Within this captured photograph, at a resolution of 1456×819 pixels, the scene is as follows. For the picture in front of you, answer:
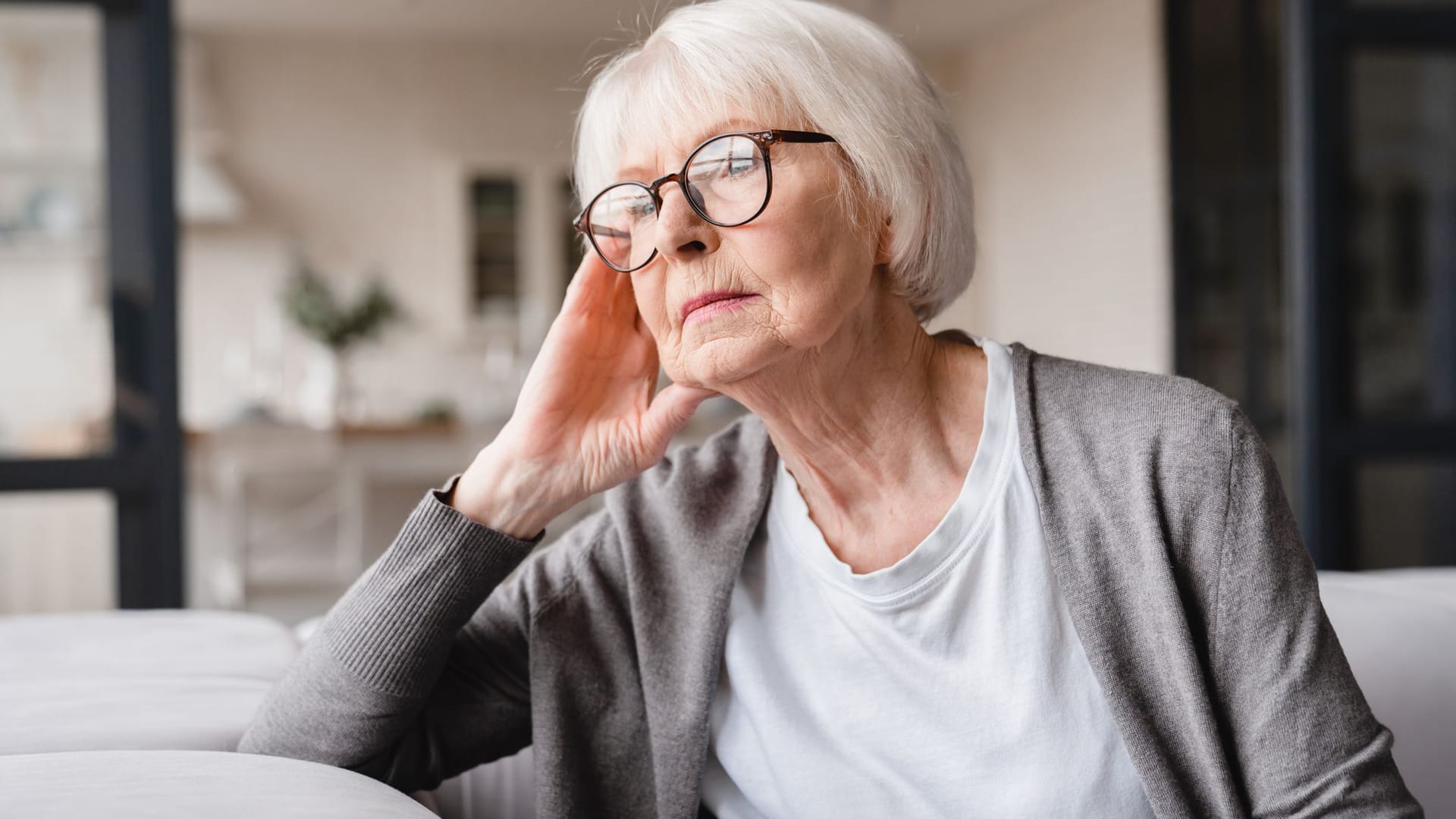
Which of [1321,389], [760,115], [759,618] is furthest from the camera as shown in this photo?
[1321,389]

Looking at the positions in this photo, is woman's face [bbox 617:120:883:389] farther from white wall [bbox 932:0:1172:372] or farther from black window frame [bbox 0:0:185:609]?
white wall [bbox 932:0:1172:372]

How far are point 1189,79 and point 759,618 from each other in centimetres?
529

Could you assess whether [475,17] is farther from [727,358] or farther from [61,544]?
[727,358]

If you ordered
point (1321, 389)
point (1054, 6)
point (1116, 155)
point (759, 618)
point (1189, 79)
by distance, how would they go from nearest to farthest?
point (759, 618) → point (1321, 389) → point (1189, 79) → point (1116, 155) → point (1054, 6)

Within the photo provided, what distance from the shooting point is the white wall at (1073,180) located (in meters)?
6.00

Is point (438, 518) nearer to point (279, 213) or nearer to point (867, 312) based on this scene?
point (867, 312)

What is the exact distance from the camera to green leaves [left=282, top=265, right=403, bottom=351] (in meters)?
5.41

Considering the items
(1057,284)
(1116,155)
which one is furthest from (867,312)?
(1057,284)

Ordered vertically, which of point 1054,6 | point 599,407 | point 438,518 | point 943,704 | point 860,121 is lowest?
point 943,704

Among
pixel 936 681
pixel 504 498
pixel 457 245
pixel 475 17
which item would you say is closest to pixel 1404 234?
pixel 936 681

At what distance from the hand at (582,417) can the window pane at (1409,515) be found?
3180 millimetres

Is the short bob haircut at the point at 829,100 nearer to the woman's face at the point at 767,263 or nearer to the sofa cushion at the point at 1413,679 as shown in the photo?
the woman's face at the point at 767,263

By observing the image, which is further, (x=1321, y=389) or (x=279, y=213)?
(x=279, y=213)

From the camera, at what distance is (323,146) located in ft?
23.3
